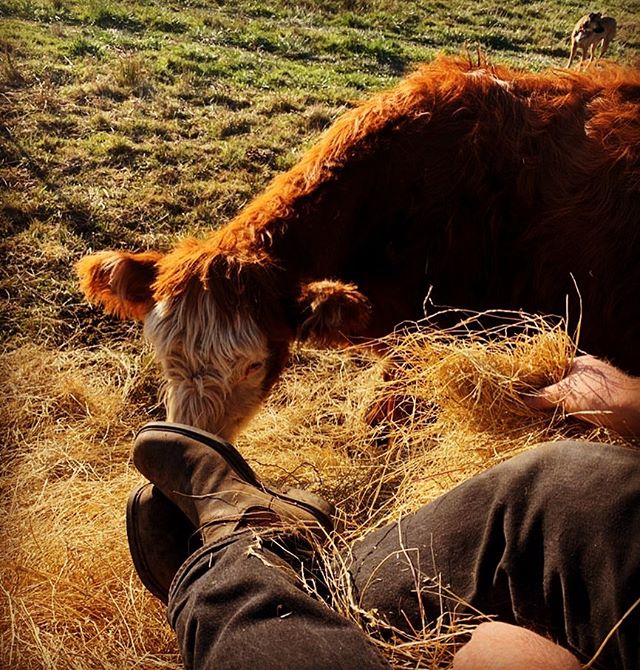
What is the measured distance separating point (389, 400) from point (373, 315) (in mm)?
430

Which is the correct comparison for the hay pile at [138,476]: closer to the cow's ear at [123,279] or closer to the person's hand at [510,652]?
the person's hand at [510,652]

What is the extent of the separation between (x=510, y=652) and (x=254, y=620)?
2.02 ft

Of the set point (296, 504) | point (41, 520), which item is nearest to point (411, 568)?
Result: point (296, 504)

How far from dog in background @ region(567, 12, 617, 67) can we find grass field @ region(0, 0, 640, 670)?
22 centimetres

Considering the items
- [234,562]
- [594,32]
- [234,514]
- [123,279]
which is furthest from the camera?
[594,32]

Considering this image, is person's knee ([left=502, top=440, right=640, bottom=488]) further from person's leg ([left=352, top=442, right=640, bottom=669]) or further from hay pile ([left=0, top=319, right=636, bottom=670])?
hay pile ([left=0, top=319, right=636, bottom=670])

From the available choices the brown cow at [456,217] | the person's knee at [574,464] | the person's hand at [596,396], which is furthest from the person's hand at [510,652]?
the brown cow at [456,217]

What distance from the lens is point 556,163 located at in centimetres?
347

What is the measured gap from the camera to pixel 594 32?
1064 centimetres

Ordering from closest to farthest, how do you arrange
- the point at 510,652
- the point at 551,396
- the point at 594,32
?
the point at 510,652, the point at 551,396, the point at 594,32

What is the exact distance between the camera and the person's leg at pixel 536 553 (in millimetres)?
1558

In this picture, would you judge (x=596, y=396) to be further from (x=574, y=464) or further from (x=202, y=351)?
(x=202, y=351)

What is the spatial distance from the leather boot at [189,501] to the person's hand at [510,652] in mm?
785

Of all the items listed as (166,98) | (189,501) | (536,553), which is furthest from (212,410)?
(166,98)
